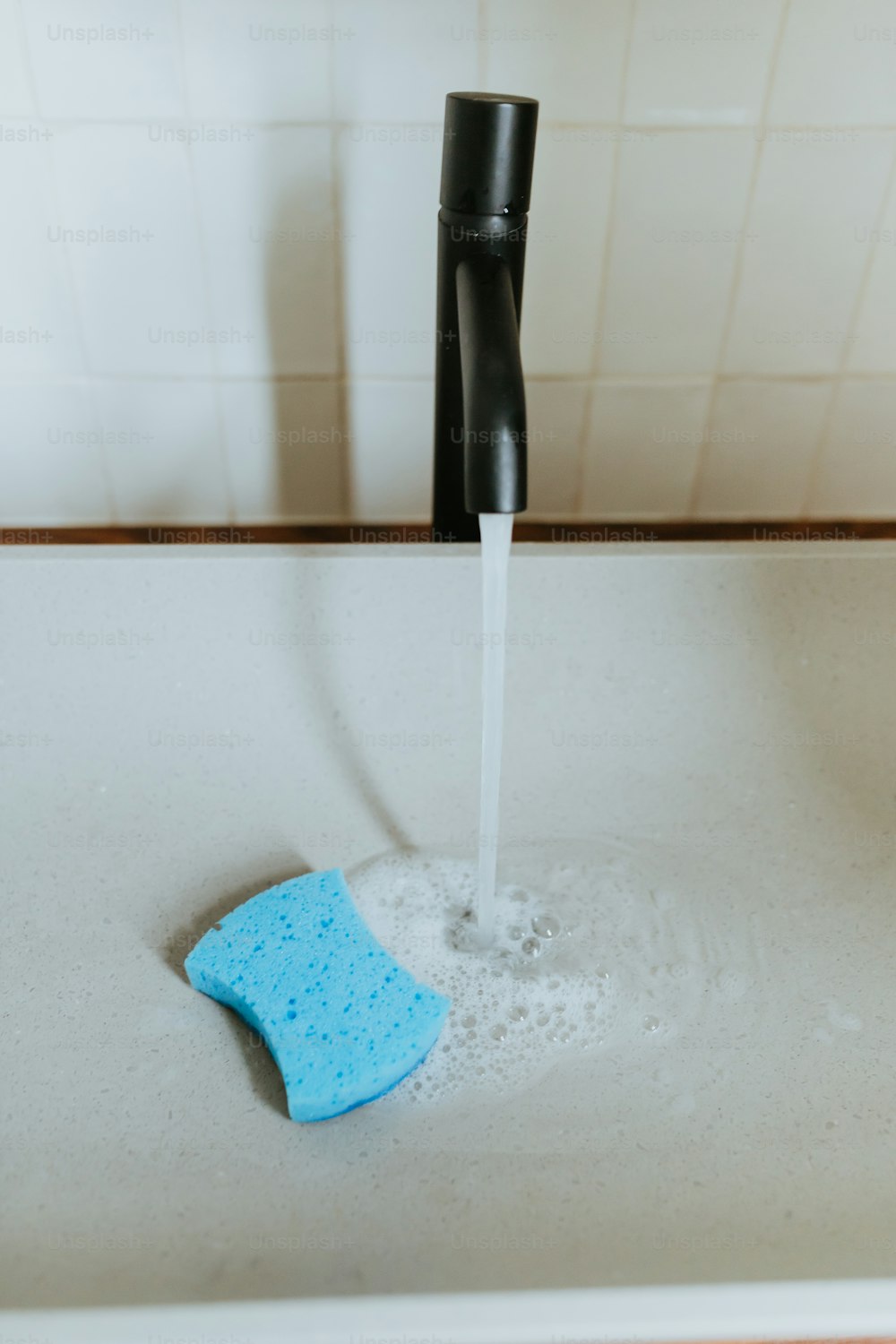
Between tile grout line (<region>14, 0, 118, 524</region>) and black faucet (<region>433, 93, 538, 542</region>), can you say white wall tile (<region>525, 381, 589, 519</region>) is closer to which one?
black faucet (<region>433, 93, 538, 542</region>)

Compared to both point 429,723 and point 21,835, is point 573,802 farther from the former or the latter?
point 21,835

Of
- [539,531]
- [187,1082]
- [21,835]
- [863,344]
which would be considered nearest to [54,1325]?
[187,1082]

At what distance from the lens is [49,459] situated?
0.71 metres

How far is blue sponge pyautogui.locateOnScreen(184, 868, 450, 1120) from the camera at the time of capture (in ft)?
1.46

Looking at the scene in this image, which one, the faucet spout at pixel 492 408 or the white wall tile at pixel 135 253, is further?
the white wall tile at pixel 135 253

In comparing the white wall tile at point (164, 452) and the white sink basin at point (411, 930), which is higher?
the white wall tile at point (164, 452)

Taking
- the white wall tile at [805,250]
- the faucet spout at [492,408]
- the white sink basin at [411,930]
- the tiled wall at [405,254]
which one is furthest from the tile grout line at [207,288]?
the white wall tile at [805,250]

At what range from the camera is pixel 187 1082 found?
0.46 metres

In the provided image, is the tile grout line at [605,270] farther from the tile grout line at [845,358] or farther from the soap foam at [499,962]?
the soap foam at [499,962]

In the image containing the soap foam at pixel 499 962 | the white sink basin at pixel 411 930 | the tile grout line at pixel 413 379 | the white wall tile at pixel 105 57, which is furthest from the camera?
the tile grout line at pixel 413 379

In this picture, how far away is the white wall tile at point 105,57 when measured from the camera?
582mm

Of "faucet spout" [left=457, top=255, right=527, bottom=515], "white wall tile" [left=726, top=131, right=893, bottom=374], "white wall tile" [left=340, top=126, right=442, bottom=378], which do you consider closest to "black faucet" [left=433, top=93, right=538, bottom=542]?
"faucet spout" [left=457, top=255, right=527, bottom=515]

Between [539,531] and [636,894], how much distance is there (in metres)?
0.30

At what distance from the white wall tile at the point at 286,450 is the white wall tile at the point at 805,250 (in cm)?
28
